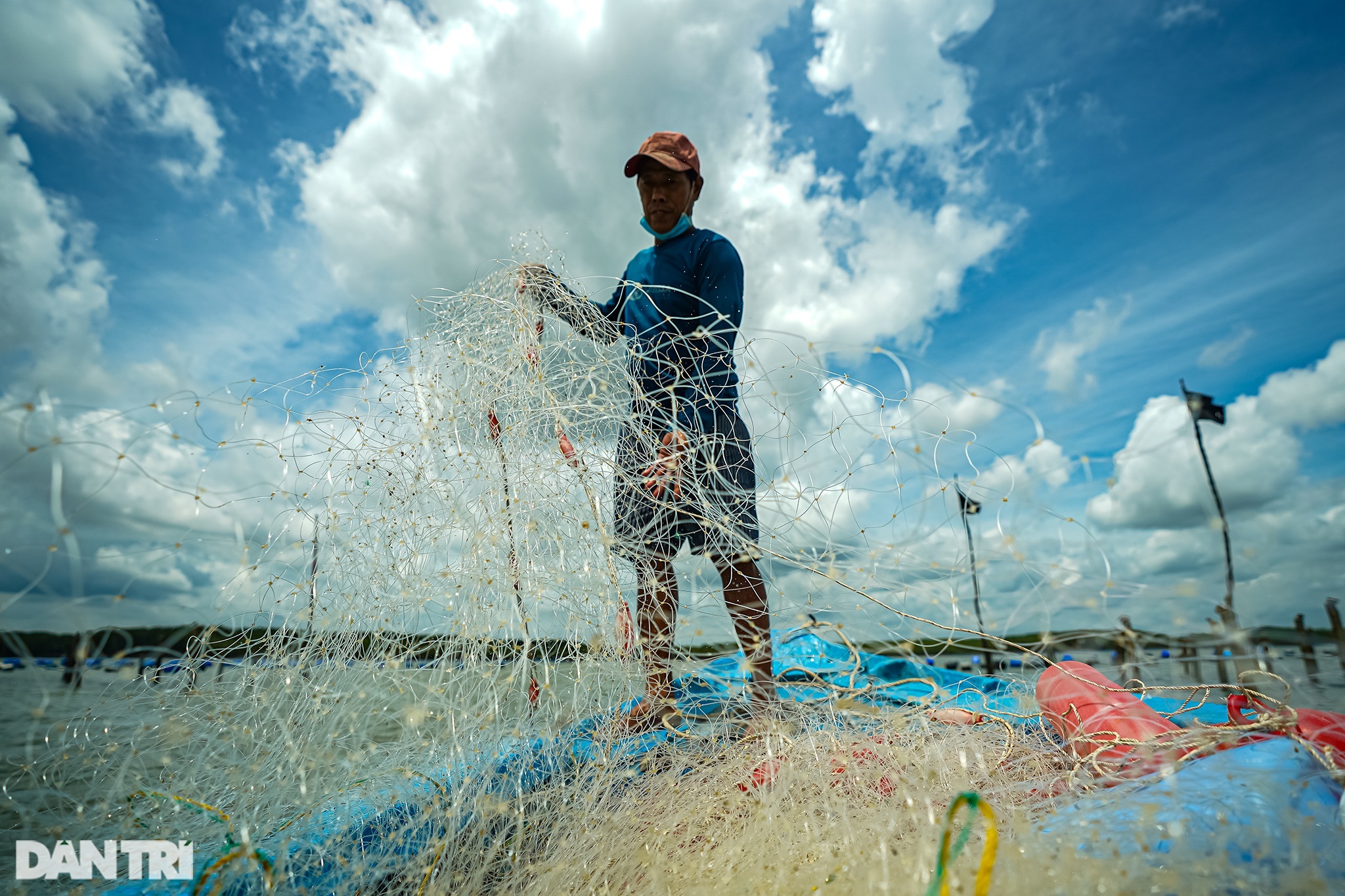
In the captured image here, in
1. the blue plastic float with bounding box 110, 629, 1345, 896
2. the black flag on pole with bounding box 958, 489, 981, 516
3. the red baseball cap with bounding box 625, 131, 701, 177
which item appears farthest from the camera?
the red baseball cap with bounding box 625, 131, 701, 177

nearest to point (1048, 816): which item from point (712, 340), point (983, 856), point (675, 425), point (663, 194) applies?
point (983, 856)

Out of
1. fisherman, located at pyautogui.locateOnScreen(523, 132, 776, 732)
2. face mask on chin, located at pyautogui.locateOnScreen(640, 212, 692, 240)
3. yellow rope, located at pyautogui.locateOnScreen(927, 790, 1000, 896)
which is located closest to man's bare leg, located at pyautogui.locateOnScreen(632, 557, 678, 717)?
fisherman, located at pyautogui.locateOnScreen(523, 132, 776, 732)

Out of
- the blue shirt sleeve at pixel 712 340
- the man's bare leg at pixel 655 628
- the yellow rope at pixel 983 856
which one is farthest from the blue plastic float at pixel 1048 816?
the blue shirt sleeve at pixel 712 340

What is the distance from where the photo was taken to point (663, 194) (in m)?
2.74

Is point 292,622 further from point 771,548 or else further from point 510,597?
point 771,548

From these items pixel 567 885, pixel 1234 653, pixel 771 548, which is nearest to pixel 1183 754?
pixel 1234 653

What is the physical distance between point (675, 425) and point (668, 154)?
5.10 feet

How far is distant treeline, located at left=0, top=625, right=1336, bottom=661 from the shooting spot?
4.33ft

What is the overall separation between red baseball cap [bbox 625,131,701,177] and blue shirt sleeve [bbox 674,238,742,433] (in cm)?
43

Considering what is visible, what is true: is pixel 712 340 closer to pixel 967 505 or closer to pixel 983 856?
pixel 967 505

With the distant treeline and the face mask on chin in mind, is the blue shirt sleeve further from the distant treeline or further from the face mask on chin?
the distant treeline

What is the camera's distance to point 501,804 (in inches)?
61.1

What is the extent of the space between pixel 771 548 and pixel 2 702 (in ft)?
8.62

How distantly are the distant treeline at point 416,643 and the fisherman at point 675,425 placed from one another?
25cm
